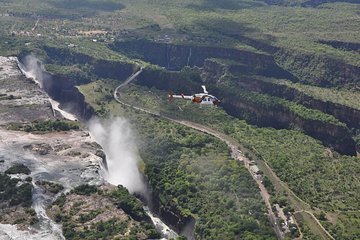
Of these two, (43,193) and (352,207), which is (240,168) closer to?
(352,207)

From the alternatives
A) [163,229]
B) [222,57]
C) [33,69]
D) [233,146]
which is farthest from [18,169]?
[222,57]

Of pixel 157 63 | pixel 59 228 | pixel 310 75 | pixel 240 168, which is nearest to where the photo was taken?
pixel 59 228

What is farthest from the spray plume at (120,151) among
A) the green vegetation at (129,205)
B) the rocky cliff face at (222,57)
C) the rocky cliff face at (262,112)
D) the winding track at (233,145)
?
the rocky cliff face at (222,57)

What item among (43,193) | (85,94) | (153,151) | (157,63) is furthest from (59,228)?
(157,63)

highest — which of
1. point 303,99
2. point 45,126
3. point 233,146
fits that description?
point 303,99

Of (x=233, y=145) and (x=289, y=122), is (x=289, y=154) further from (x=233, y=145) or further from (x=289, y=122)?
(x=289, y=122)

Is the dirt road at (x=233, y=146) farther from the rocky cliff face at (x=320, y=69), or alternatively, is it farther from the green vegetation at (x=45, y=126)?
the rocky cliff face at (x=320, y=69)

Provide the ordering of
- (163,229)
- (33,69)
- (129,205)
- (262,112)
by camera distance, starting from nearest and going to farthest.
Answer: (129,205) < (163,229) < (262,112) < (33,69)
